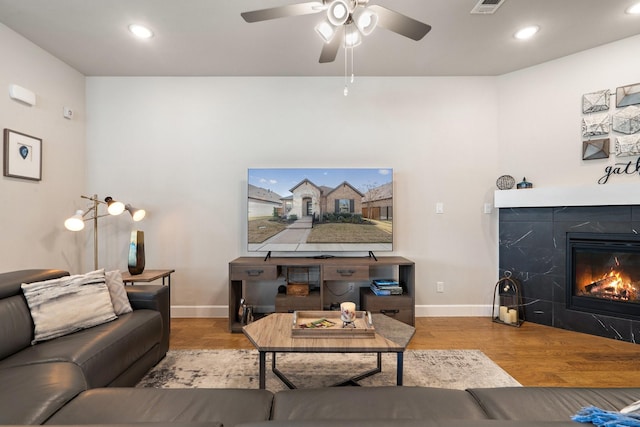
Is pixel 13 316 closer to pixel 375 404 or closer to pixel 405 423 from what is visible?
pixel 375 404

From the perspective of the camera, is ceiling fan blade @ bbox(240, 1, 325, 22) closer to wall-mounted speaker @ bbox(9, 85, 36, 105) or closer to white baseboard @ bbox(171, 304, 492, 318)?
wall-mounted speaker @ bbox(9, 85, 36, 105)

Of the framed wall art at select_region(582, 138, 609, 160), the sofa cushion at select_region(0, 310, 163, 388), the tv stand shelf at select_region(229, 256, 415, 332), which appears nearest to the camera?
the sofa cushion at select_region(0, 310, 163, 388)

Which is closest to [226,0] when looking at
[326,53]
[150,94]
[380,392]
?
[326,53]

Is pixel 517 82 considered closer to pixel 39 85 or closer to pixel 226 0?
pixel 226 0

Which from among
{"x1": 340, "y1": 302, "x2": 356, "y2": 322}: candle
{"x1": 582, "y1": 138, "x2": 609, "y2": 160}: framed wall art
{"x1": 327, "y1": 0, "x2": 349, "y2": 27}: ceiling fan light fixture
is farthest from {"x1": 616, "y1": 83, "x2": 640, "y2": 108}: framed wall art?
{"x1": 340, "y1": 302, "x2": 356, "y2": 322}: candle

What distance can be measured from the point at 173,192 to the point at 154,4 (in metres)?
1.82

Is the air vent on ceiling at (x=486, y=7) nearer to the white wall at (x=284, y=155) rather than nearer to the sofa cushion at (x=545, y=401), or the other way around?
the white wall at (x=284, y=155)

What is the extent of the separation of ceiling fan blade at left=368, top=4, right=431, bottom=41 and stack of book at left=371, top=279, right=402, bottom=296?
2211 millimetres

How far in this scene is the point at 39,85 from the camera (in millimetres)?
2865

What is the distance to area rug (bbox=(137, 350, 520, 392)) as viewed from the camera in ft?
6.75

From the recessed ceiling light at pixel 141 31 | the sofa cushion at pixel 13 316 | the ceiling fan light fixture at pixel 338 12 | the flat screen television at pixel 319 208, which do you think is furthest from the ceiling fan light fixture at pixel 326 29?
the sofa cushion at pixel 13 316

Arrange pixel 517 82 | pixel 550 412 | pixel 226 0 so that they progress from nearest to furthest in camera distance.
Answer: pixel 550 412 < pixel 226 0 < pixel 517 82

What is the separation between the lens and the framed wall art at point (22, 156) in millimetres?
2553

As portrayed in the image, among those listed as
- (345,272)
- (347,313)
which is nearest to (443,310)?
(345,272)
